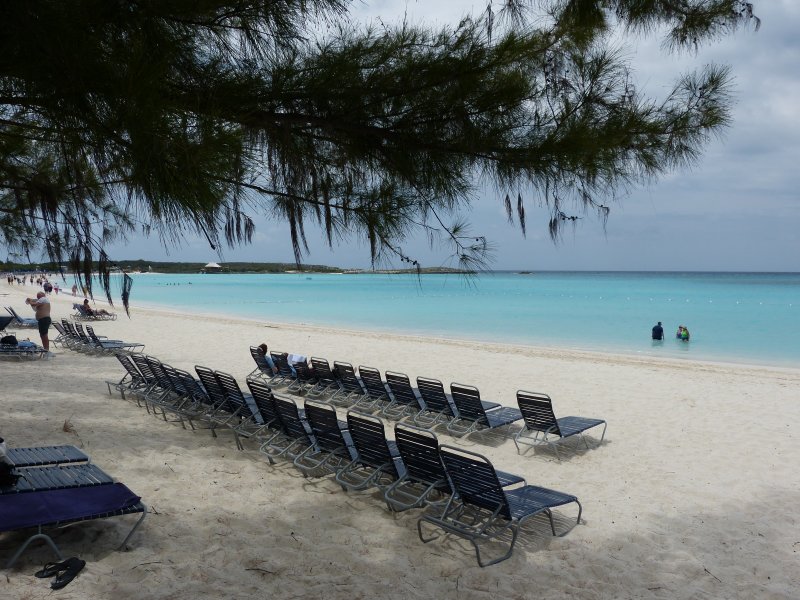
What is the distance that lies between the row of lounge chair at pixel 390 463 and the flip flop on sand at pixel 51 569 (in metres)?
2.05

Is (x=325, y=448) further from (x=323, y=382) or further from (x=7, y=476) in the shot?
(x=323, y=382)

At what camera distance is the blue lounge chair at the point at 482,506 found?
4.07m

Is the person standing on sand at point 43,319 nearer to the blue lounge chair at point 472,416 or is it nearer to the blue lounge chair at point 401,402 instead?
the blue lounge chair at point 401,402

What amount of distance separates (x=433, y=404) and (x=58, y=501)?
464cm

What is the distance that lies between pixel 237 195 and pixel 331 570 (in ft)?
7.40

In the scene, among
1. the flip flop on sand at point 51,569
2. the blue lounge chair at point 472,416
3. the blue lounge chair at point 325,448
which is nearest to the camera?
the flip flop on sand at point 51,569

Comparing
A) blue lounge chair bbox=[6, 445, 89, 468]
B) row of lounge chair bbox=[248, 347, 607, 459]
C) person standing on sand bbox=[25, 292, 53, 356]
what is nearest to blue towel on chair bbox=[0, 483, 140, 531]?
blue lounge chair bbox=[6, 445, 89, 468]

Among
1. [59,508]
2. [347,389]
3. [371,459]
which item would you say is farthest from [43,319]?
[59,508]

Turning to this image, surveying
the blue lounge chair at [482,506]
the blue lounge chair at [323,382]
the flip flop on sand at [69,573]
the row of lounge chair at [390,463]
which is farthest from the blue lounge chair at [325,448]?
the blue lounge chair at [323,382]

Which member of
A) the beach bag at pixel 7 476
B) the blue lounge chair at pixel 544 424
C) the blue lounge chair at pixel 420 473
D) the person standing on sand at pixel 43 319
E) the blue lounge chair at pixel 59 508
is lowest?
the blue lounge chair at pixel 544 424

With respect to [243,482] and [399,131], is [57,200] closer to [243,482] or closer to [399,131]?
[399,131]

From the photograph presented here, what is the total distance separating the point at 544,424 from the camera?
664 cm

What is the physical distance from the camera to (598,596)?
3584 millimetres

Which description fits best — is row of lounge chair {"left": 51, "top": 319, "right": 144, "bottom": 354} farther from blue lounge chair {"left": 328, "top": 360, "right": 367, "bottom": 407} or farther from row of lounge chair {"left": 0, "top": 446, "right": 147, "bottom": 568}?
row of lounge chair {"left": 0, "top": 446, "right": 147, "bottom": 568}
